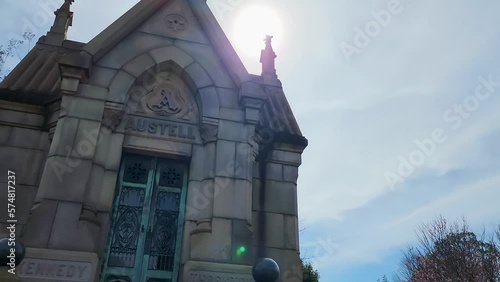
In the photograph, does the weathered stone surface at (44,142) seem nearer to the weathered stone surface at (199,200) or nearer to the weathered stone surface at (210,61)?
the weathered stone surface at (199,200)

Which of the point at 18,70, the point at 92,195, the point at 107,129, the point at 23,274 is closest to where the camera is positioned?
the point at 23,274

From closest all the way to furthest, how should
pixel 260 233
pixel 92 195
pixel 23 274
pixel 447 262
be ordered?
pixel 23 274, pixel 92 195, pixel 260 233, pixel 447 262

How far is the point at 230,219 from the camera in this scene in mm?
6918

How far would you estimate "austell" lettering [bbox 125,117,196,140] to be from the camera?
302 inches

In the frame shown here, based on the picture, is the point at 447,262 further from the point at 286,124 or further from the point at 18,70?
the point at 18,70

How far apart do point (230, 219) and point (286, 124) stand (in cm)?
362

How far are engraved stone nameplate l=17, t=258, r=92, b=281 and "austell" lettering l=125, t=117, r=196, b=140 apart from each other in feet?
9.27

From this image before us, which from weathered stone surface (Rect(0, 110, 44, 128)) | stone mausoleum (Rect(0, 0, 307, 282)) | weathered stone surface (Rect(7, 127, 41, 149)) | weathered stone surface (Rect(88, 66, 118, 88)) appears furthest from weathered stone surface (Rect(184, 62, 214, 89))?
weathered stone surface (Rect(7, 127, 41, 149))

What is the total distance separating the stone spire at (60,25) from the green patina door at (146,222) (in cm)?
535

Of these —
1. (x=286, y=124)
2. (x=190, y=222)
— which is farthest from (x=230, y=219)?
(x=286, y=124)

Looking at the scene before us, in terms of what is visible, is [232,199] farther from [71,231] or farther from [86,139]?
[86,139]

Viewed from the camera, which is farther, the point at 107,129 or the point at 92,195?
the point at 107,129

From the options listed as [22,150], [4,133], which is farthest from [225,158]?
[4,133]

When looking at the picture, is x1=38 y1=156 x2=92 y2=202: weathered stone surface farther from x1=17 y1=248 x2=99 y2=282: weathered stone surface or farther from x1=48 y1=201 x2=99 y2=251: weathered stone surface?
x1=17 y1=248 x2=99 y2=282: weathered stone surface
